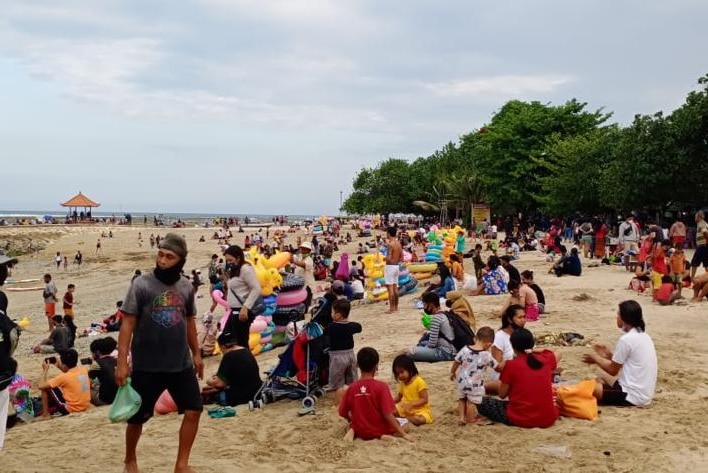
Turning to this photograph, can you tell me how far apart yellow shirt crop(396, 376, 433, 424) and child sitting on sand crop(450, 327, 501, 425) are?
30 cm

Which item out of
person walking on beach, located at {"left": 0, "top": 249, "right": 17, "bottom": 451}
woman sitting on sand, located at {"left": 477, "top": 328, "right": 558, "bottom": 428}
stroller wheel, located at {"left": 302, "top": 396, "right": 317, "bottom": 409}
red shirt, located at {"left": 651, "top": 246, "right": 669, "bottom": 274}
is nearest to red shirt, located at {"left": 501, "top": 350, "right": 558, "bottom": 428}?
woman sitting on sand, located at {"left": 477, "top": 328, "right": 558, "bottom": 428}

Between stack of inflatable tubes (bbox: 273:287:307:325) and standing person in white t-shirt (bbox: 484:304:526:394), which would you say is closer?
standing person in white t-shirt (bbox: 484:304:526:394)

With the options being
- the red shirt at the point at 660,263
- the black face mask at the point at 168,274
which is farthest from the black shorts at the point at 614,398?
the red shirt at the point at 660,263

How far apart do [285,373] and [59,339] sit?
7.76 metres

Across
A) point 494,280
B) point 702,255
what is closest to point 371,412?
point 494,280

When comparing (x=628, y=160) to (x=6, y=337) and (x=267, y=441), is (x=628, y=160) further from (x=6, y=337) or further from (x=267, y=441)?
(x=6, y=337)

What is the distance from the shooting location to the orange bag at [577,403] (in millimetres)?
6027

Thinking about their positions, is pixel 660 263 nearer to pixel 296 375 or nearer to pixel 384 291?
pixel 384 291

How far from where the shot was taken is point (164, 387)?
179 inches

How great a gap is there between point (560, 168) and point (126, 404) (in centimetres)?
3356

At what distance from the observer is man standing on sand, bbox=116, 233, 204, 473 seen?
442 centimetres

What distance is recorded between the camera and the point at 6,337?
4391 mm

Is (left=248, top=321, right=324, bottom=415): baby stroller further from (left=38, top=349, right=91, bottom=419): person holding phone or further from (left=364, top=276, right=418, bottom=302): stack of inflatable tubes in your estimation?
(left=364, top=276, right=418, bottom=302): stack of inflatable tubes

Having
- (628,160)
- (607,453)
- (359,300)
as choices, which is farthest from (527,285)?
(628,160)
